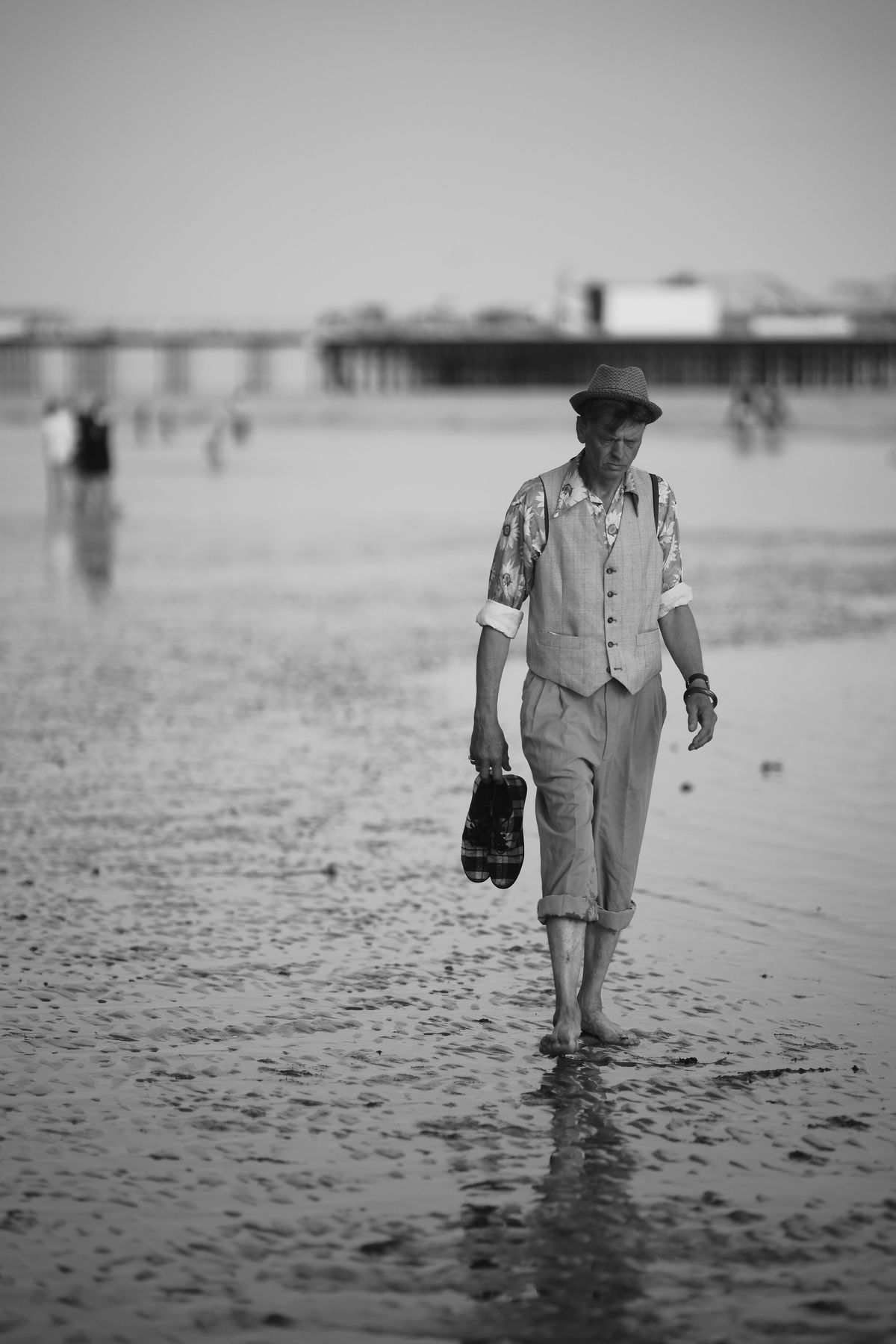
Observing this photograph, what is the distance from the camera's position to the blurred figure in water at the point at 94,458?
23.0 m

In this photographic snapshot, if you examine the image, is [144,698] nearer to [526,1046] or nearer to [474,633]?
[474,633]

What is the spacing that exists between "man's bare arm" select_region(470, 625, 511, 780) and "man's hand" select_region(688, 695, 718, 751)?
1.48 feet

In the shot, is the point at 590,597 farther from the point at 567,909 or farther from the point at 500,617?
the point at 567,909

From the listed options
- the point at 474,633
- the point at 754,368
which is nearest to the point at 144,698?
the point at 474,633

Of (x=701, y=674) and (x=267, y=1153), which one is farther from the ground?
(x=701, y=674)

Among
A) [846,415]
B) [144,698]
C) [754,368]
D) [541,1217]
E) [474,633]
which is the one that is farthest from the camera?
[754,368]

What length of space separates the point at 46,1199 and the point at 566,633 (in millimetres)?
1662

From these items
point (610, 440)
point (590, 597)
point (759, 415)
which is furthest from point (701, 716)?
point (759, 415)

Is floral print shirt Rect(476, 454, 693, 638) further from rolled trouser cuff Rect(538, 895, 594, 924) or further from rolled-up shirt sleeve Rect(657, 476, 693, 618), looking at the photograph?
rolled trouser cuff Rect(538, 895, 594, 924)

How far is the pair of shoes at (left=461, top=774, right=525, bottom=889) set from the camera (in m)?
4.59

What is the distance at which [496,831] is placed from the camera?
4.64m

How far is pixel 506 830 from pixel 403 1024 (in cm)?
54

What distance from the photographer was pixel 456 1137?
→ 402 cm

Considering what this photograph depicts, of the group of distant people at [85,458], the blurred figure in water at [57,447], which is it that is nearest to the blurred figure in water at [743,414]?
the blurred figure in water at [57,447]
